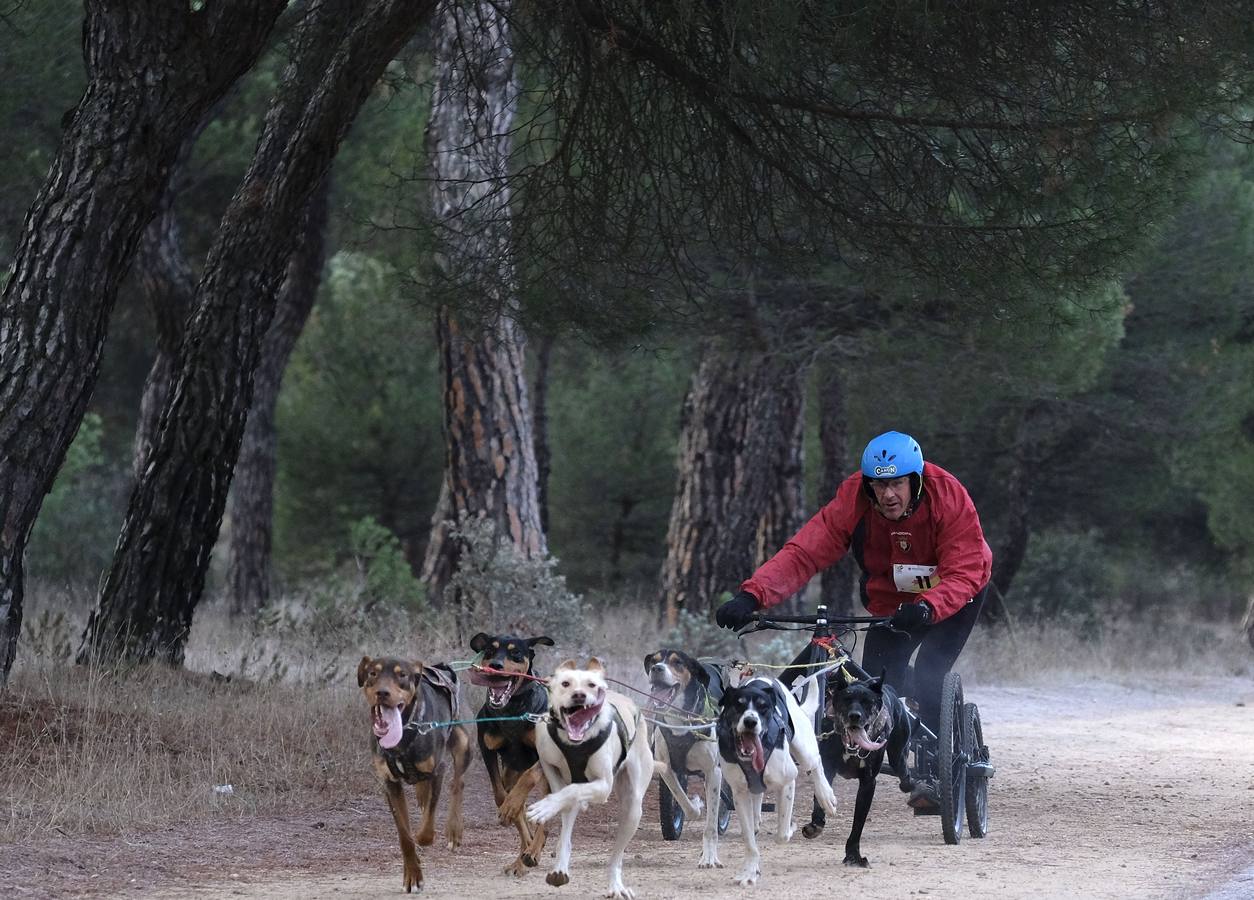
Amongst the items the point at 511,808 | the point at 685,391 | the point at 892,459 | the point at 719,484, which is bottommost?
the point at 511,808

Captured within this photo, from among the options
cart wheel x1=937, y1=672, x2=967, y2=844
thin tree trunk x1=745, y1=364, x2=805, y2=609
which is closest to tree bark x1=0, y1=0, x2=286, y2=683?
cart wheel x1=937, y1=672, x2=967, y2=844

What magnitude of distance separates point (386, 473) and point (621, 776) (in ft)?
78.6

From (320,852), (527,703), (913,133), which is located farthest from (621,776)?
(913,133)

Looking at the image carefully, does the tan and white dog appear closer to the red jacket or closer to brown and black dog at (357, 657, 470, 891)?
brown and black dog at (357, 657, 470, 891)

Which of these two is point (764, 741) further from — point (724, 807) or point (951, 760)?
point (724, 807)

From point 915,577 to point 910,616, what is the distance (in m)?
0.74

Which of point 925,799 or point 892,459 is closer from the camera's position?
point 892,459

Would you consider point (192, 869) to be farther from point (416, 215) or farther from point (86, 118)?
point (416, 215)

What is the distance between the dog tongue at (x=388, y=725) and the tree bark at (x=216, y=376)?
5.80 metres

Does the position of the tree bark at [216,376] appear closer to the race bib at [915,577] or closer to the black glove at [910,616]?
→ the race bib at [915,577]

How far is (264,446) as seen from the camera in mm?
21531

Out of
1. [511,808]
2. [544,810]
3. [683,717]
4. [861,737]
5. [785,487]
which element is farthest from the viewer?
[785,487]

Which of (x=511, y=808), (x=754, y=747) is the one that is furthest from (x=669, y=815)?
(x=754, y=747)

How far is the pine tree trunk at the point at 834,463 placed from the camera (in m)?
22.4
